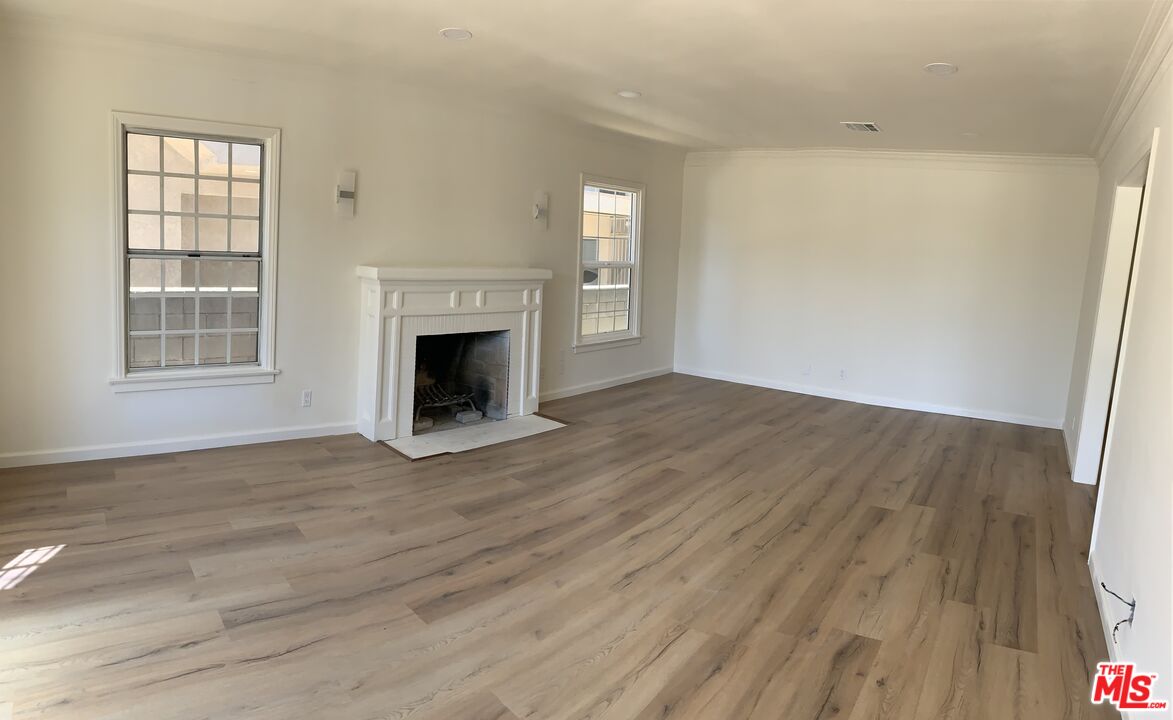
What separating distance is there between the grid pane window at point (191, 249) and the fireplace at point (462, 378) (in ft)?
4.55

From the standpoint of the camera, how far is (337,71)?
15.8 feet

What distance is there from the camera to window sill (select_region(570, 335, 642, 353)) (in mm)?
6995

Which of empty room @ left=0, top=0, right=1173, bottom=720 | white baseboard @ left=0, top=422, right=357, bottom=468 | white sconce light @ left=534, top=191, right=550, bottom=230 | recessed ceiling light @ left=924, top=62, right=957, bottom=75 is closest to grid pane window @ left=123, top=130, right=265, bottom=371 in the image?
empty room @ left=0, top=0, right=1173, bottom=720

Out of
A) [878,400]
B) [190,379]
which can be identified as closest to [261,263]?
[190,379]

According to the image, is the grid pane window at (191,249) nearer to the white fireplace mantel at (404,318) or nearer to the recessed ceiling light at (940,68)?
the white fireplace mantel at (404,318)

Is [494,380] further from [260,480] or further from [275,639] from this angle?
[275,639]

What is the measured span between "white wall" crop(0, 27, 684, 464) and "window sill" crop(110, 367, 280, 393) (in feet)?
0.20

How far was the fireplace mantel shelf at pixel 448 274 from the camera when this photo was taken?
488cm

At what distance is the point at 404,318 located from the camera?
16.5 ft

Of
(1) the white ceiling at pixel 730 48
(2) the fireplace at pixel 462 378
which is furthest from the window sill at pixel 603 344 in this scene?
(1) the white ceiling at pixel 730 48

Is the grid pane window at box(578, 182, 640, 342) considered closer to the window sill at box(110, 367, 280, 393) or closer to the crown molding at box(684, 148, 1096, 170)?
the crown molding at box(684, 148, 1096, 170)

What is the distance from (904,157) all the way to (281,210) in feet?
18.0

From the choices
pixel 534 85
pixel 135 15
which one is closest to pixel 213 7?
pixel 135 15

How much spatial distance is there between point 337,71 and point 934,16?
3549mm
